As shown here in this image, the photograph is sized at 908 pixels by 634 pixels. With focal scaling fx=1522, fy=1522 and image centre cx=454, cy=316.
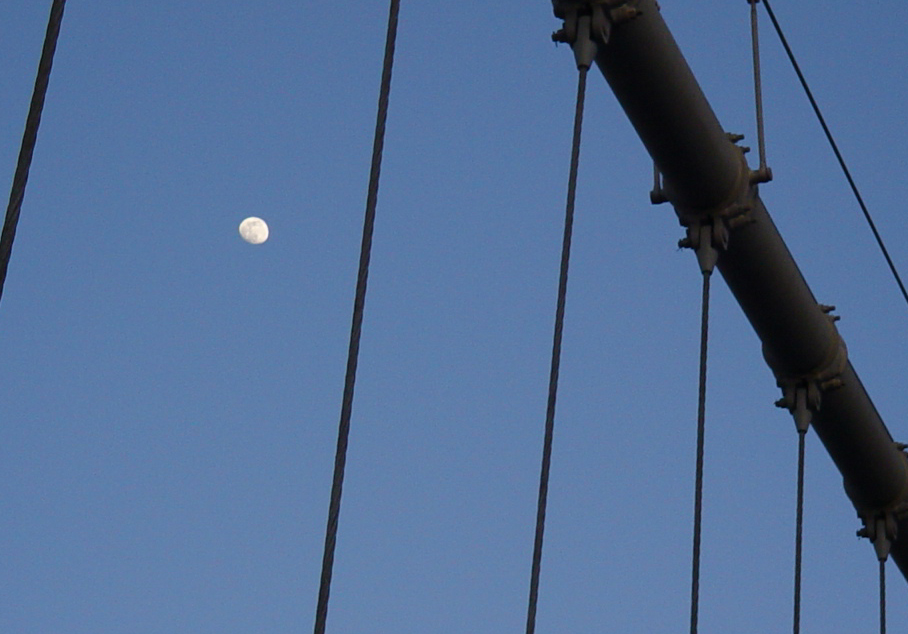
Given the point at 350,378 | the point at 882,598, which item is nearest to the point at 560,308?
the point at 350,378

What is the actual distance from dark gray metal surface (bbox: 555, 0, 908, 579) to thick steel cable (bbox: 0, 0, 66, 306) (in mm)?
3608

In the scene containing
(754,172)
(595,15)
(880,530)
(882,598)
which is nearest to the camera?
(595,15)

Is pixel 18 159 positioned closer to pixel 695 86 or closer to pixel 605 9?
pixel 605 9

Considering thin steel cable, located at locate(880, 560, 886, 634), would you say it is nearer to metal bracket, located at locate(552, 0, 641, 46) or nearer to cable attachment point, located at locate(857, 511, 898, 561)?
cable attachment point, located at locate(857, 511, 898, 561)

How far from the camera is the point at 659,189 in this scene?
8.02m

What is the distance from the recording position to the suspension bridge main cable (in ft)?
16.8

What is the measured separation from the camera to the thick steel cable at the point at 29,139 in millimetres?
3051

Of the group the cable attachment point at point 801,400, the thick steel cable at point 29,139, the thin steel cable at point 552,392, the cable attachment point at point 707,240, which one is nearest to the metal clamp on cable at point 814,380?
the cable attachment point at point 801,400

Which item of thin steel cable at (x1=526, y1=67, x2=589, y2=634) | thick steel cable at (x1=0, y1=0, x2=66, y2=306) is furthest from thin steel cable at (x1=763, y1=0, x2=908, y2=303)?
thick steel cable at (x1=0, y1=0, x2=66, y2=306)

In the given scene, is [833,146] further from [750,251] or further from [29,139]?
[29,139]

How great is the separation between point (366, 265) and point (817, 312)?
5.18m

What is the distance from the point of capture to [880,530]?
34.2 feet

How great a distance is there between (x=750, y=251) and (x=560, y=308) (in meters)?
3.11

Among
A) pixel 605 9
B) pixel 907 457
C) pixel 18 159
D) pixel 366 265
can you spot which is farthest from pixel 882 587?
pixel 18 159
